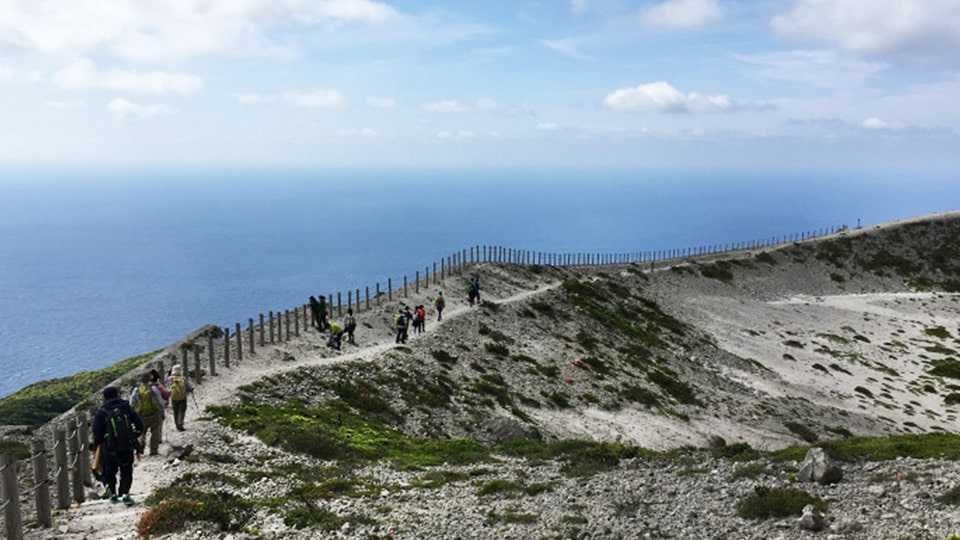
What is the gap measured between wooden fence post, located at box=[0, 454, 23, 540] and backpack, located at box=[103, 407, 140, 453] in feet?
9.11

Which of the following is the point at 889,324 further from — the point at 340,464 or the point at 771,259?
the point at 340,464

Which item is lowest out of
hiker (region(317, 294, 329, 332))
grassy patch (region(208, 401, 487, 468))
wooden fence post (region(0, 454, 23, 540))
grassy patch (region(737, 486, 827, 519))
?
grassy patch (region(208, 401, 487, 468))

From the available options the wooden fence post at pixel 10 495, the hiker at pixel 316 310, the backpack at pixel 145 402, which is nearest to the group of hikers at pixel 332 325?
the hiker at pixel 316 310

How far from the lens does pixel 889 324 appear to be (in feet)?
315

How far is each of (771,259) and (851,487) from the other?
109955mm

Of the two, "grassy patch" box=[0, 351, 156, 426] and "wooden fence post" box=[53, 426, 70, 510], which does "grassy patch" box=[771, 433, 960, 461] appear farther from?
"grassy patch" box=[0, 351, 156, 426]

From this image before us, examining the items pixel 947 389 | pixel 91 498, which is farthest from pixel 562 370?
pixel 947 389

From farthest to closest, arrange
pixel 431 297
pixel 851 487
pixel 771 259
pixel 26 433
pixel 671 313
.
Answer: pixel 771 259 → pixel 671 313 → pixel 431 297 → pixel 26 433 → pixel 851 487

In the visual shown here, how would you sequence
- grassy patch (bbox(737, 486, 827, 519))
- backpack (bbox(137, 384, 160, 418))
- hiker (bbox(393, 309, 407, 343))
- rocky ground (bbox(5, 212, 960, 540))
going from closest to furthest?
grassy patch (bbox(737, 486, 827, 519)) < rocky ground (bbox(5, 212, 960, 540)) < backpack (bbox(137, 384, 160, 418)) < hiker (bbox(393, 309, 407, 343))

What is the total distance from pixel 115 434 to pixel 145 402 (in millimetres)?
5117

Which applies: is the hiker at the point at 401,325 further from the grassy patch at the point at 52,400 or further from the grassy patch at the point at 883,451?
the grassy patch at the point at 883,451

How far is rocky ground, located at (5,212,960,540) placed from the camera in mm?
16281

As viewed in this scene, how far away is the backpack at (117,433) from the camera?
16.8m

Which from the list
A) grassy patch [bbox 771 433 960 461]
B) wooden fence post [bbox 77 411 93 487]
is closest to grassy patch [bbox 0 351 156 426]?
wooden fence post [bbox 77 411 93 487]
